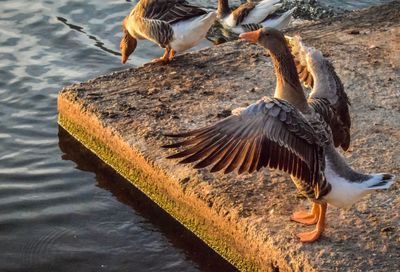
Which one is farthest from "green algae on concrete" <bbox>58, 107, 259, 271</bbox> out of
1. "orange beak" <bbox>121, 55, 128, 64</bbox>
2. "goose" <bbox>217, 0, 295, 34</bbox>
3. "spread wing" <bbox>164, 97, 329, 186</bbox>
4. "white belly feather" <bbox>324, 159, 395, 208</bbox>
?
"goose" <bbox>217, 0, 295, 34</bbox>

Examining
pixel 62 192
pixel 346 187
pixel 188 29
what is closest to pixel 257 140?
pixel 346 187

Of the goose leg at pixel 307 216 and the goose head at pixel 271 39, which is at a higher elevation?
the goose head at pixel 271 39

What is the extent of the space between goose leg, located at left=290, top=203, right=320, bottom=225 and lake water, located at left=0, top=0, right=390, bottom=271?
2.22 ft

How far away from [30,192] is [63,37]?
12.6 ft

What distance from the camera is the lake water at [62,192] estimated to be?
5.94 metres

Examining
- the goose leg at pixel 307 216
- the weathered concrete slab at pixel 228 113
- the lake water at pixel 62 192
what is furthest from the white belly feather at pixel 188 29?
the goose leg at pixel 307 216

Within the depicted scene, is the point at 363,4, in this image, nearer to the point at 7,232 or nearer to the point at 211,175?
the point at 211,175

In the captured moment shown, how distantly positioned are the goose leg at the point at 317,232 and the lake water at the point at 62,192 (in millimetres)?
767

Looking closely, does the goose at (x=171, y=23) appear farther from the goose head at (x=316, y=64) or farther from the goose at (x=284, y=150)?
the goose at (x=284, y=150)

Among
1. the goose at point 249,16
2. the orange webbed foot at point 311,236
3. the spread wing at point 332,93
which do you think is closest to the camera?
the orange webbed foot at point 311,236

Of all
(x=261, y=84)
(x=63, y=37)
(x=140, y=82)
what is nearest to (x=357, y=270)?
(x=261, y=84)

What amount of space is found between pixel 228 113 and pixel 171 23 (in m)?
2.03

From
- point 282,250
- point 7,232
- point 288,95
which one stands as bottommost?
point 7,232

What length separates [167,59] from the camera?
28.4 ft
